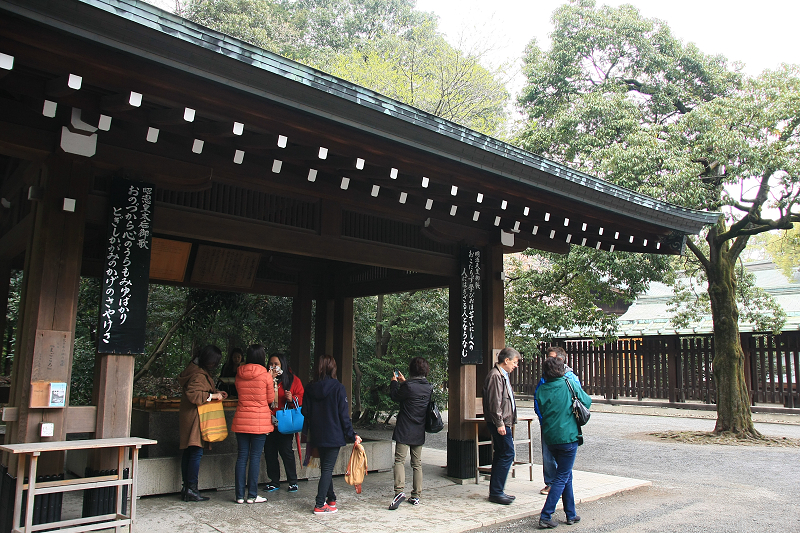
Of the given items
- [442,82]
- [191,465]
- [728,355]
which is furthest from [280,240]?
[442,82]

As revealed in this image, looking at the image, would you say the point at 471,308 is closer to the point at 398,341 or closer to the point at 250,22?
the point at 398,341

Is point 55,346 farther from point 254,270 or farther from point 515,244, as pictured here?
point 515,244

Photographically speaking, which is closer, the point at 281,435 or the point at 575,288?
the point at 281,435

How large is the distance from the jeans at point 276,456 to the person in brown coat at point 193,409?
75 centimetres

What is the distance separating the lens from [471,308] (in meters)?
7.42

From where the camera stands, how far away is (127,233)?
4746mm

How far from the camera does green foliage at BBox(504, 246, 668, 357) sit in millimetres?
11602

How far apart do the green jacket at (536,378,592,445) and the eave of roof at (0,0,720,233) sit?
218cm

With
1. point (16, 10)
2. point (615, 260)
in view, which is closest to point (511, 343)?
point (615, 260)

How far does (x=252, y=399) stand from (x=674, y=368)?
56.3ft

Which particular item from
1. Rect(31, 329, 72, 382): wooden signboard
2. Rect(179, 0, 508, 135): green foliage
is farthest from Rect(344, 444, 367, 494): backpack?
Rect(179, 0, 508, 135): green foliage

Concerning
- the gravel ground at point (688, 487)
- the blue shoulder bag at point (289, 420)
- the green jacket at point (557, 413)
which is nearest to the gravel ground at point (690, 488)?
the gravel ground at point (688, 487)

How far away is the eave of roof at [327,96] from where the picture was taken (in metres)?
3.32

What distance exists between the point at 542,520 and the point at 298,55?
27558 mm
